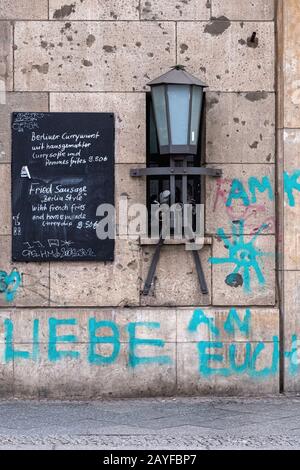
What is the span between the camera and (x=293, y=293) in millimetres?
9523

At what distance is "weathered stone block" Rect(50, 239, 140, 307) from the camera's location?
372 inches

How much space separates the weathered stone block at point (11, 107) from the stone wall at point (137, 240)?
0.01m

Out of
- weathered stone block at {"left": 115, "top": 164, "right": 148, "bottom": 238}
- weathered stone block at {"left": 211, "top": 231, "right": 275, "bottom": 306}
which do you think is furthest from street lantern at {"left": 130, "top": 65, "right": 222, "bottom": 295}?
weathered stone block at {"left": 211, "top": 231, "right": 275, "bottom": 306}

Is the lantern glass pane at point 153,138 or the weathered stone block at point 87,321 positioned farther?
the lantern glass pane at point 153,138

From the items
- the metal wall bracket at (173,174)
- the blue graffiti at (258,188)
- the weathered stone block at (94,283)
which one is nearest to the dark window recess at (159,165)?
the metal wall bracket at (173,174)

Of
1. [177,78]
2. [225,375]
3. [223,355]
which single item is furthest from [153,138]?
[225,375]

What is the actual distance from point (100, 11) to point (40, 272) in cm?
304

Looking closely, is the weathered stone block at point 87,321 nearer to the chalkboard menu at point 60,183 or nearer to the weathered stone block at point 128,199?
the chalkboard menu at point 60,183

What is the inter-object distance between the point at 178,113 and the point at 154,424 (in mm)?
3277

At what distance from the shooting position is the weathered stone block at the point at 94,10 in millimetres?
9438

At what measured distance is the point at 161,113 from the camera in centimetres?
902

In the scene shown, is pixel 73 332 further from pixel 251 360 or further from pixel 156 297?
pixel 251 360

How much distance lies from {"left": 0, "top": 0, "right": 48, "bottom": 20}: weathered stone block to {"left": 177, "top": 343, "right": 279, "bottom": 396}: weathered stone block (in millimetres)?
4079
